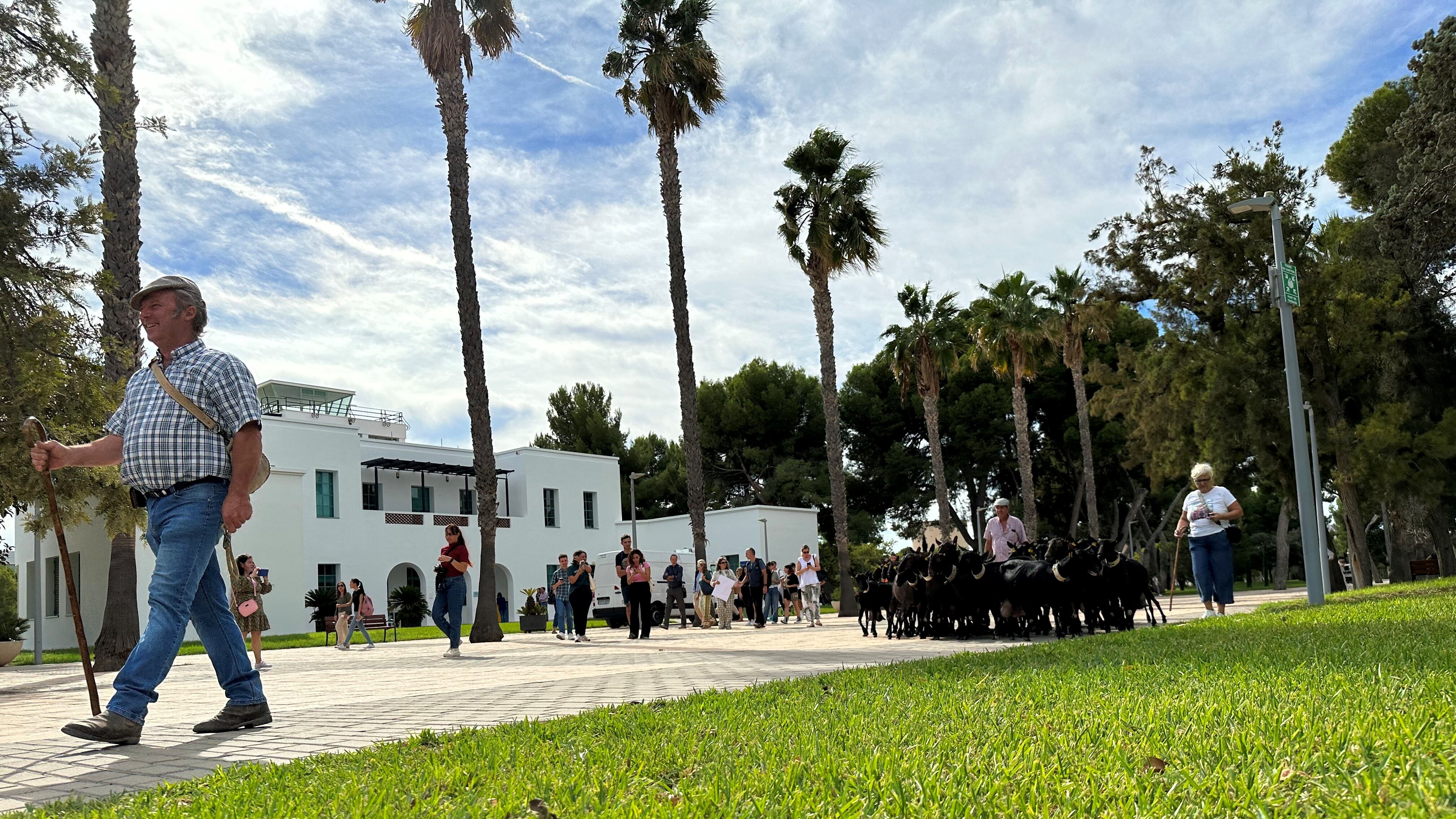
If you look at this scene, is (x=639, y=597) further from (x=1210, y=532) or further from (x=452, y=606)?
(x=1210, y=532)

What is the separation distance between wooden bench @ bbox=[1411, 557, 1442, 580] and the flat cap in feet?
108

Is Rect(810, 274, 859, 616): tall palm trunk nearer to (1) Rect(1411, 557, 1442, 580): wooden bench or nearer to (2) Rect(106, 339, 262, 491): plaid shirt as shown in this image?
(1) Rect(1411, 557, 1442, 580): wooden bench

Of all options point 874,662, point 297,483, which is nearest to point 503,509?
point 297,483

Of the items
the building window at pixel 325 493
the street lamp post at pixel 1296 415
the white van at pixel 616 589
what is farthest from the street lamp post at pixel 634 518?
the street lamp post at pixel 1296 415

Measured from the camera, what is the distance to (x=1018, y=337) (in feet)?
126

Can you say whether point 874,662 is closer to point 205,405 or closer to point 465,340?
point 205,405

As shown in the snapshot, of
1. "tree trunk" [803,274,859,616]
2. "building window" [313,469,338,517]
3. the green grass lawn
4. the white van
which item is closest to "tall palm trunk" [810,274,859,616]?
"tree trunk" [803,274,859,616]

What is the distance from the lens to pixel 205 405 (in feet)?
18.9

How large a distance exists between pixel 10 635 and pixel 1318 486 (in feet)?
115

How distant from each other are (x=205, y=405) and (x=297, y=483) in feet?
112

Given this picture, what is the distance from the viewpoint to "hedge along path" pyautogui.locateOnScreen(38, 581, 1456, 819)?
2.98m

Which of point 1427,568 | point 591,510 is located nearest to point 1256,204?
point 1427,568

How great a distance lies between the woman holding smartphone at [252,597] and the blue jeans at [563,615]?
25.7 feet

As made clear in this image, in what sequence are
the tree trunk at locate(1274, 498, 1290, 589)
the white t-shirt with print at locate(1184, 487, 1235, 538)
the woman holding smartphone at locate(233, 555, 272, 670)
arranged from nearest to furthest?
the white t-shirt with print at locate(1184, 487, 1235, 538) → the woman holding smartphone at locate(233, 555, 272, 670) → the tree trunk at locate(1274, 498, 1290, 589)
